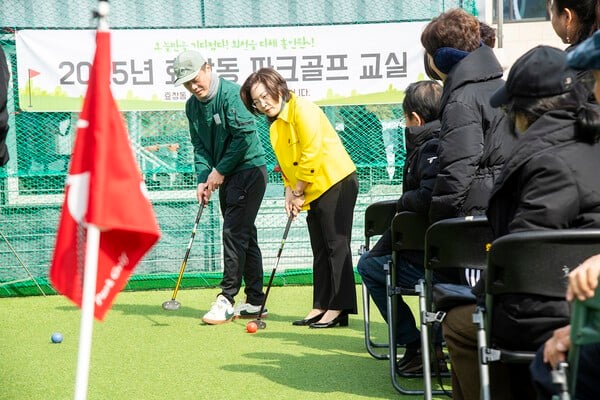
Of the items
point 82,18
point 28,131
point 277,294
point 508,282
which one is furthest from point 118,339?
point 508,282

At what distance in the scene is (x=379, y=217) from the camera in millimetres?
6027

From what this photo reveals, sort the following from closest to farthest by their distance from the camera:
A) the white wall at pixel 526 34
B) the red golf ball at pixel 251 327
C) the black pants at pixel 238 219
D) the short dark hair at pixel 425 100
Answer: the short dark hair at pixel 425 100 → the red golf ball at pixel 251 327 → the black pants at pixel 238 219 → the white wall at pixel 526 34

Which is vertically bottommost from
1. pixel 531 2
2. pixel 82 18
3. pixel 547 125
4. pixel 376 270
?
pixel 376 270

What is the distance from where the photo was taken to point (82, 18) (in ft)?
29.5

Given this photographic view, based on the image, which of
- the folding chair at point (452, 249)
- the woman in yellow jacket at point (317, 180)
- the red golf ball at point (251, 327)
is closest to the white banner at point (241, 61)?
the woman in yellow jacket at point (317, 180)

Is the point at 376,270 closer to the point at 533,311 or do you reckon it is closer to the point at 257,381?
the point at 257,381

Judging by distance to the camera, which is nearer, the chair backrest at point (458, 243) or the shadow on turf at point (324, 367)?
the chair backrest at point (458, 243)

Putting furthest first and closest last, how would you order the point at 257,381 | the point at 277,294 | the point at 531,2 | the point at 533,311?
the point at 531,2, the point at 277,294, the point at 257,381, the point at 533,311

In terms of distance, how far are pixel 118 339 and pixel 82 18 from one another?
342 cm

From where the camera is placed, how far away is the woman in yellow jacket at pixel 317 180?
6777 millimetres

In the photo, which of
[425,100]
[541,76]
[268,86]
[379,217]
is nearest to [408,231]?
[425,100]

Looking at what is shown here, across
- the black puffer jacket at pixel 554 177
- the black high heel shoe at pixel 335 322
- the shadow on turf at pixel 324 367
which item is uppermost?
the black puffer jacket at pixel 554 177

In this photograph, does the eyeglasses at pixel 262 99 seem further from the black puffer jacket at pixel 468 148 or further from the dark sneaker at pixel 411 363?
the black puffer jacket at pixel 468 148

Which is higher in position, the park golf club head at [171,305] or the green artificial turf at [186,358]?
the park golf club head at [171,305]
